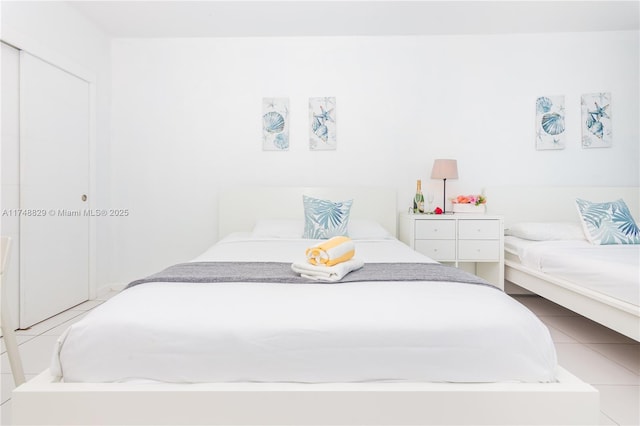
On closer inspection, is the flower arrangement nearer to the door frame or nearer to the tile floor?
the tile floor

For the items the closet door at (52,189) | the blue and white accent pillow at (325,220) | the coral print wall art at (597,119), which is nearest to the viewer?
the closet door at (52,189)

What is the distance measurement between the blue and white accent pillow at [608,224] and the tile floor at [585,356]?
63 cm

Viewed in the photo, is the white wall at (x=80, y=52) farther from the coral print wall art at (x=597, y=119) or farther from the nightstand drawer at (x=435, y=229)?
the coral print wall art at (x=597, y=119)

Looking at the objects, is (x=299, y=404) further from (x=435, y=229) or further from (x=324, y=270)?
(x=435, y=229)

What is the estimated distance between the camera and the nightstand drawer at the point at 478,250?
349 centimetres

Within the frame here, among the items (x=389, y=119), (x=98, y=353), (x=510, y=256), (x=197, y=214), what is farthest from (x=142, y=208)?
(x=510, y=256)

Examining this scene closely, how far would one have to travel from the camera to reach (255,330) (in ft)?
4.55

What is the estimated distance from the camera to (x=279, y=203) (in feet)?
12.5

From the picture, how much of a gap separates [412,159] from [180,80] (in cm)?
223

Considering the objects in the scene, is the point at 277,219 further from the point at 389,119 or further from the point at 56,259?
the point at 56,259

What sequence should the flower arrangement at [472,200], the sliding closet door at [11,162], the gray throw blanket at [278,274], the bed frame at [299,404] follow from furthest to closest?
the flower arrangement at [472,200] → the sliding closet door at [11,162] → the gray throw blanket at [278,274] → the bed frame at [299,404]

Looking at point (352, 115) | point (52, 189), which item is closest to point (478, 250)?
point (352, 115)

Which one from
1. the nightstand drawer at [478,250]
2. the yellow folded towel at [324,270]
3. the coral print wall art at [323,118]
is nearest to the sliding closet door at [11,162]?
the yellow folded towel at [324,270]

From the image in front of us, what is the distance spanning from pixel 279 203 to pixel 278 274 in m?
1.92
